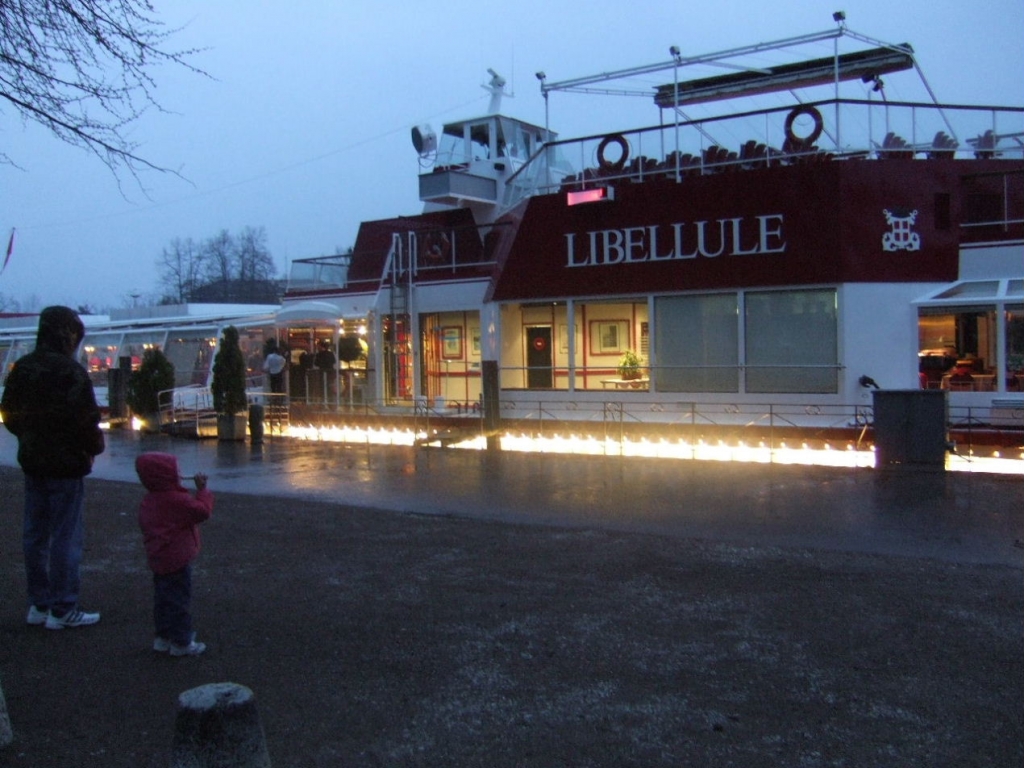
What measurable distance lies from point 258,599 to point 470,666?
237cm

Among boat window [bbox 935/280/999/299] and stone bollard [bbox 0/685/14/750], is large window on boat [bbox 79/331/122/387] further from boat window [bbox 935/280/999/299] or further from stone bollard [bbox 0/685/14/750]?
stone bollard [bbox 0/685/14/750]

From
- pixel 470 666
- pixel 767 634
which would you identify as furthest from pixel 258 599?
pixel 767 634

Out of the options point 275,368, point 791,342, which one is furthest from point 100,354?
point 791,342

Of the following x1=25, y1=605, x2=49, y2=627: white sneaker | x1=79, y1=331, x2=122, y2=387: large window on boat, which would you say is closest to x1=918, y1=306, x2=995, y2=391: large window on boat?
x1=25, y1=605, x2=49, y2=627: white sneaker

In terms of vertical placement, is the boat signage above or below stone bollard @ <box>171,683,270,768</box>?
above

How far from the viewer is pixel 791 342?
62.7 feet

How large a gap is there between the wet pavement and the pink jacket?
5.52 metres

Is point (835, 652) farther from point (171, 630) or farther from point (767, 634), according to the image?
point (171, 630)

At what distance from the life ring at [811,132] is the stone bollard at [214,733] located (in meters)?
17.7

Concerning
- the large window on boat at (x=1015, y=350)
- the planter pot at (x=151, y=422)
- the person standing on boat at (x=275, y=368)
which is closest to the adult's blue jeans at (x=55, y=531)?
the large window on boat at (x=1015, y=350)

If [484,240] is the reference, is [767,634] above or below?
below

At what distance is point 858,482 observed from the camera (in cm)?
1372

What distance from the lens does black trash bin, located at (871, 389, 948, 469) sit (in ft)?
47.3

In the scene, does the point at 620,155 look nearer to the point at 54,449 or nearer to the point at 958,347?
the point at 958,347
